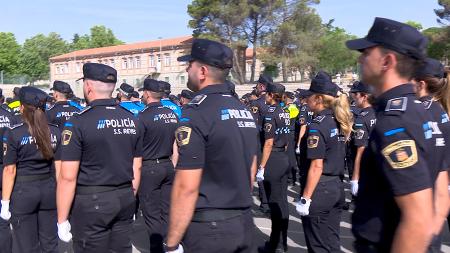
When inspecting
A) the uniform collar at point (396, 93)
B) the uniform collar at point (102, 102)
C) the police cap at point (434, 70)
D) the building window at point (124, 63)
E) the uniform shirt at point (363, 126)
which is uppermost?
the building window at point (124, 63)

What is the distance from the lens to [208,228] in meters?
2.99

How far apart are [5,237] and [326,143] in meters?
3.49

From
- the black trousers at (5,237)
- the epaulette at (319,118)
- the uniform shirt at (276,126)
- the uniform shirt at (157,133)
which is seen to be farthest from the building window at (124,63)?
the epaulette at (319,118)

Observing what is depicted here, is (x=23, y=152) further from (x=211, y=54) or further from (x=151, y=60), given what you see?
(x=151, y=60)

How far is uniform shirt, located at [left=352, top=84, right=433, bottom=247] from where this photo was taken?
2061 millimetres

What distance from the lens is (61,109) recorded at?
7973 mm

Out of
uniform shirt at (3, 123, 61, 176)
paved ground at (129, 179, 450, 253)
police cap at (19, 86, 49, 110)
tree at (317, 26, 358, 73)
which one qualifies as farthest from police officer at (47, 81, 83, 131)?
tree at (317, 26, 358, 73)

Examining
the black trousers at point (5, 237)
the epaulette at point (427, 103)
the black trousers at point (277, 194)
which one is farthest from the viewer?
the black trousers at point (277, 194)

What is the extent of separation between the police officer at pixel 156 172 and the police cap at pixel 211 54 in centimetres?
297

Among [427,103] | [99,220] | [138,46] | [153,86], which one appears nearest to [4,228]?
[99,220]

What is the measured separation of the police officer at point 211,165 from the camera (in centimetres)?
288

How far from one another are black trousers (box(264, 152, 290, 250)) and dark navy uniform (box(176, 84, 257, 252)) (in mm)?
3063

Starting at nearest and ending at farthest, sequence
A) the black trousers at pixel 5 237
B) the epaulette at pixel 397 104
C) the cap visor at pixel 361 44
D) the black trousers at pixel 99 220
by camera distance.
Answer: the epaulette at pixel 397 104 < the cap visor at pixel 361 44 < the black trousers at pixel 99 220 < the black trousers at pixel 5 237

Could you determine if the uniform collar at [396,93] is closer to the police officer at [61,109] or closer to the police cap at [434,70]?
the police cap at [434,70]
